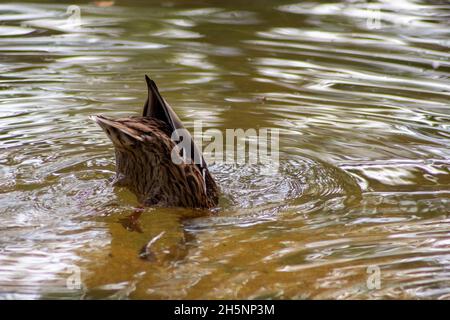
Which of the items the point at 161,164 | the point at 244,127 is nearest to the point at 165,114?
the point at 161,164

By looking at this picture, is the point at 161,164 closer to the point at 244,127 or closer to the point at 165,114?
the point at 165,114

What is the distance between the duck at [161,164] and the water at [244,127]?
4.2 inches

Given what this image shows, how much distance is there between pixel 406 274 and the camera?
14.1ft

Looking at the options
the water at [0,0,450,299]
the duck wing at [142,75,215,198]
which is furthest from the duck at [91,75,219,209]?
the water at [0,0,450,299]

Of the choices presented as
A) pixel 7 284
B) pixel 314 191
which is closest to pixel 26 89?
pixel 314 191

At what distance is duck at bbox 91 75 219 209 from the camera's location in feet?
16.8

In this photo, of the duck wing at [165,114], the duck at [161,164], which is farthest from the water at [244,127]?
the duck wing at [165,114]

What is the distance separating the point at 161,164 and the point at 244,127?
161 centimetres

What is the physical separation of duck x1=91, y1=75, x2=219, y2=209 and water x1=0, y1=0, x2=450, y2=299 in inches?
4.2

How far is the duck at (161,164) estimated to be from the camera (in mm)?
5121

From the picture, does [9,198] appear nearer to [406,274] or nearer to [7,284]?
[7,284]

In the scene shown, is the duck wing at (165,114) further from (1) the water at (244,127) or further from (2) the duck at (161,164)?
(1) the water at (244,127)
